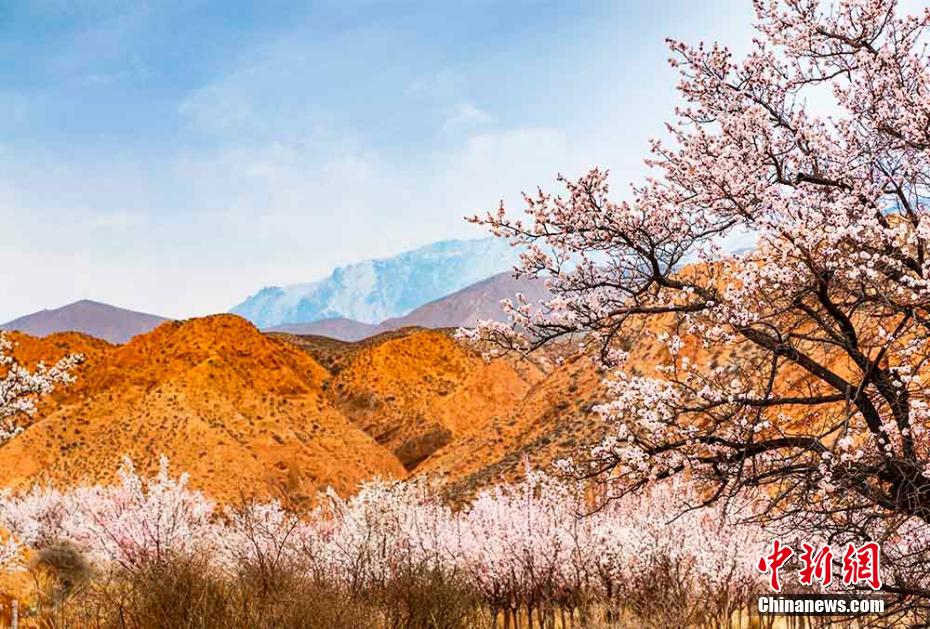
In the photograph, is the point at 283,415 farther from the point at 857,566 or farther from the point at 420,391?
the point at 857,566

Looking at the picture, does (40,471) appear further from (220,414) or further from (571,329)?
(571,329)

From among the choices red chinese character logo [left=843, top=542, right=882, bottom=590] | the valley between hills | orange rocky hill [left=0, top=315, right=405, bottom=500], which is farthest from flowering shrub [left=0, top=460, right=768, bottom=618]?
orange rocky hill [left=0, top=315, right=405, bottom=500]

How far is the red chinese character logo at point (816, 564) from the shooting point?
834 centimetres

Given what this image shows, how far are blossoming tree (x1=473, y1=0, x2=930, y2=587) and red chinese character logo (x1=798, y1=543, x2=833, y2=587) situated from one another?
0.41 meters

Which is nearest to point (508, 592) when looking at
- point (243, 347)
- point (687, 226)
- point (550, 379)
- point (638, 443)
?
point (638, 443)

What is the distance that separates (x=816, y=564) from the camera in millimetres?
8461

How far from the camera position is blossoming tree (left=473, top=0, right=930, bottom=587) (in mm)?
7586

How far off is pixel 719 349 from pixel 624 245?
28.9 m

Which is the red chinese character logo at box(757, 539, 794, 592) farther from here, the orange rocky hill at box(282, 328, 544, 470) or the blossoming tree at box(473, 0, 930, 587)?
the orange rocky hill at box(282, 328, 544, 470)

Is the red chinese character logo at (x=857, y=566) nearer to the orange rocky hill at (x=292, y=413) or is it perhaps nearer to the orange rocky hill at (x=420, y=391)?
the orange rocky hill at (x=292, y=413)

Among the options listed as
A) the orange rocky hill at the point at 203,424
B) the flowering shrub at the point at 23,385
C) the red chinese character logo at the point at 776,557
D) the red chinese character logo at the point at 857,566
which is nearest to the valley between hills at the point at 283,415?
the orange rocky hill at the point at 203,424

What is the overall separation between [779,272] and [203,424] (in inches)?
1982

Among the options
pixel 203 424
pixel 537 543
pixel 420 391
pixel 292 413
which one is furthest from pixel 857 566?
pixel 420 391

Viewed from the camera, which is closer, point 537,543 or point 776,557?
point 776,557
